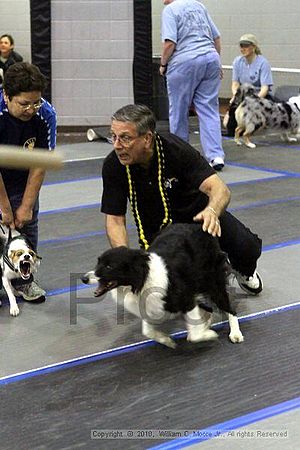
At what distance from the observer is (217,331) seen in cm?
388

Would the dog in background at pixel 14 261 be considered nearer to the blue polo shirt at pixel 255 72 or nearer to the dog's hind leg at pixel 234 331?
the dog's hind leg at pixel 234 331

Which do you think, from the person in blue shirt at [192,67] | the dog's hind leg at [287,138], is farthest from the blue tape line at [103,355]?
the dog's hind leg at [287,138]

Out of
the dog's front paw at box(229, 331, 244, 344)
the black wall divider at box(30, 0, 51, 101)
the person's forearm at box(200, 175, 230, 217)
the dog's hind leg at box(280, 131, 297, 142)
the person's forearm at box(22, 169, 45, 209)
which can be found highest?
the black wall divider at box(30, 0, 51, 101)

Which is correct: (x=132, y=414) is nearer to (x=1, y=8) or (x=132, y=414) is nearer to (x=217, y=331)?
(x=217, y=331)

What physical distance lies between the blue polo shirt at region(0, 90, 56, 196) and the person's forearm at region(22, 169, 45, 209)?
124mm

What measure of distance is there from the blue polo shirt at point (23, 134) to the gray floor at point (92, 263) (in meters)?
0.65

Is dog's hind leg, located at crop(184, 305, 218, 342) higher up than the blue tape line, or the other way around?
dog's hind leg, located at crop(184, 305, 218, 342)

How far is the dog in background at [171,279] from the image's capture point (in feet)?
10.9

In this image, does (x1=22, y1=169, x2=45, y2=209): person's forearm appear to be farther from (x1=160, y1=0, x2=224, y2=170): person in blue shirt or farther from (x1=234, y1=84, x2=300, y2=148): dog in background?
(x1=234, y1=84, x2=300, y2=148): dog in background

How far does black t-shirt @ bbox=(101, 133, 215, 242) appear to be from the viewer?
3.88 m

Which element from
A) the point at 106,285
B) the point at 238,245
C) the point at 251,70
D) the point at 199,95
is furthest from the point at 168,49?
the point at 106,285

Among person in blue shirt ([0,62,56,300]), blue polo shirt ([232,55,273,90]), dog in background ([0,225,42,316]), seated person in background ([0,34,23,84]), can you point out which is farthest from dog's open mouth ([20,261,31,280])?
seated person in background ([0,34,23,84])

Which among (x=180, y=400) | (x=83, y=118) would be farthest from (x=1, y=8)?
(x=180, y=400)

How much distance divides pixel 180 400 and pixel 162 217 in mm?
1134
